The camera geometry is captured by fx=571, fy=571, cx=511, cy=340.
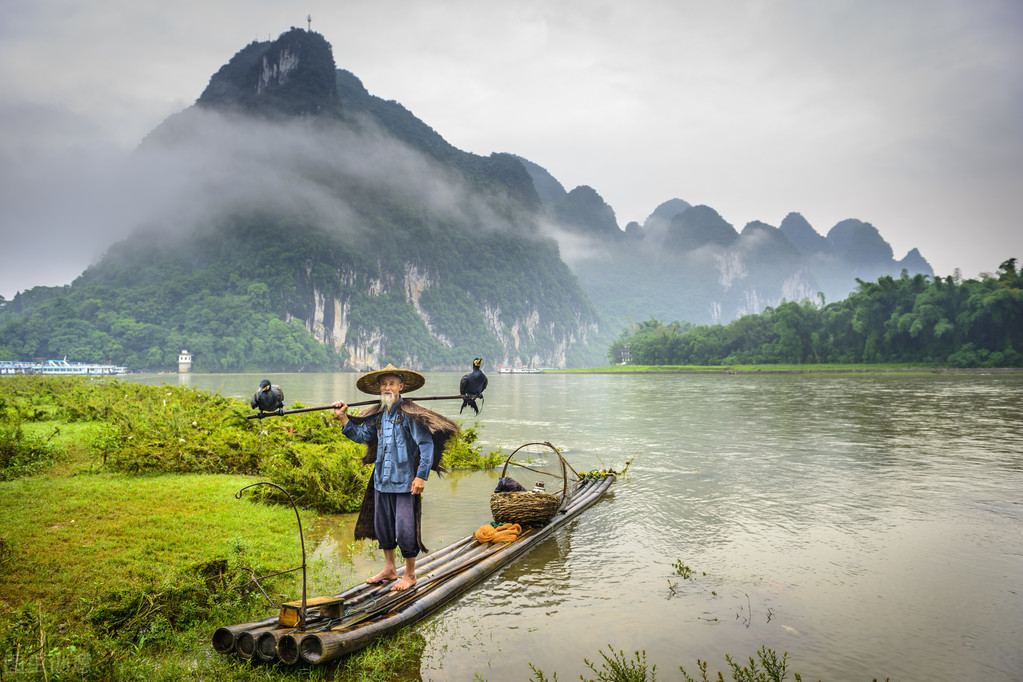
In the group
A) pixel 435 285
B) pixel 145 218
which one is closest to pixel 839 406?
pixel 435 285

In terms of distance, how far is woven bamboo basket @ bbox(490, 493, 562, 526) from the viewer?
7266mm

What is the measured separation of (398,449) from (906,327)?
77824 millimetres

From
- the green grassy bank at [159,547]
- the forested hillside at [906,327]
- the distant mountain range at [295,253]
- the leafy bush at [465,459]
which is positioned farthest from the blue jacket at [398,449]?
the distant mountain range at [295,253]

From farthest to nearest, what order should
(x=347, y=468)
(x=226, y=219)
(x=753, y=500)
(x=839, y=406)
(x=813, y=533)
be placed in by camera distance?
(x=226, y=219)
(x=839, y=406)
(x=753, y=500)
(x=347, y=468)
(x=813, y=533)

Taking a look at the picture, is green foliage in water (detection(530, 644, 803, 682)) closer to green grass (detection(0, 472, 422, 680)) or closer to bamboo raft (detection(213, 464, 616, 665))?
bamboo raft (detection(213, 464, 616, 665))

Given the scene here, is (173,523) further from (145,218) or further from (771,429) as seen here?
(145,218)

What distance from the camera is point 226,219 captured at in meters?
160

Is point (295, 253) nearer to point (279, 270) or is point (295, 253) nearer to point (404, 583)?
point (279, 270)

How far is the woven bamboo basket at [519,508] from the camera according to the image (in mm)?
7266

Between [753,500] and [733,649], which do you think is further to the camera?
[753,500]

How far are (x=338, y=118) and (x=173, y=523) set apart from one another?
211m

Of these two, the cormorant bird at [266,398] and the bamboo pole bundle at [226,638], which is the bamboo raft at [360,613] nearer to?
the bamboo pole bundle at [226,638]

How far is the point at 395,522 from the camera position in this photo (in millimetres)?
4984

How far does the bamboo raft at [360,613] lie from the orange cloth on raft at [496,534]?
0.08 m
